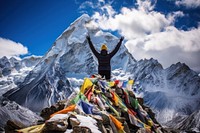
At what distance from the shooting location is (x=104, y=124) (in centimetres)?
840

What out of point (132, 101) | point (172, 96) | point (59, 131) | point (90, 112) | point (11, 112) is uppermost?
point (172, 96)

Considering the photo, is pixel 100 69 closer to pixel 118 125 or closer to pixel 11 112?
pixel 118 125

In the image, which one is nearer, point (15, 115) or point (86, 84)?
point (86, 84)

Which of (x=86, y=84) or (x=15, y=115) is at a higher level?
(x=15, y=115)

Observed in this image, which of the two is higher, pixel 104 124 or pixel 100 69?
pixel 100 69

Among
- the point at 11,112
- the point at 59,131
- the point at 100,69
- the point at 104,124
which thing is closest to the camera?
the point at 59,131

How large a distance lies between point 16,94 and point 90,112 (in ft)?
611

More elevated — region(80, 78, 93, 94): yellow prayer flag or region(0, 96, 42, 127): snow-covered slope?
region(0, 96, 42, 127): snow-covered slope

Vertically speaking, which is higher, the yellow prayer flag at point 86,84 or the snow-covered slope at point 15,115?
the snow-covered slope at point 15,115

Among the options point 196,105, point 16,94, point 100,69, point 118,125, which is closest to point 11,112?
point 100,69

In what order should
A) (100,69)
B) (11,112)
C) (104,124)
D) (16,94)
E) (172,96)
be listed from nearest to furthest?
(104,124)
(100,69)
(11,112)
(16,94)
(172,96)

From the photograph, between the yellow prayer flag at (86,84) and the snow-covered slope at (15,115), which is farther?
the snow-covered slope at (15,115)

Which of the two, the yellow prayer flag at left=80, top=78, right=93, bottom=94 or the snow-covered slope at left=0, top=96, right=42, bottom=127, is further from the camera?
the snow-covered slope at left=0, top=96, right=42, bottom=127

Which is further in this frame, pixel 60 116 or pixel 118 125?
pixel 118 125
